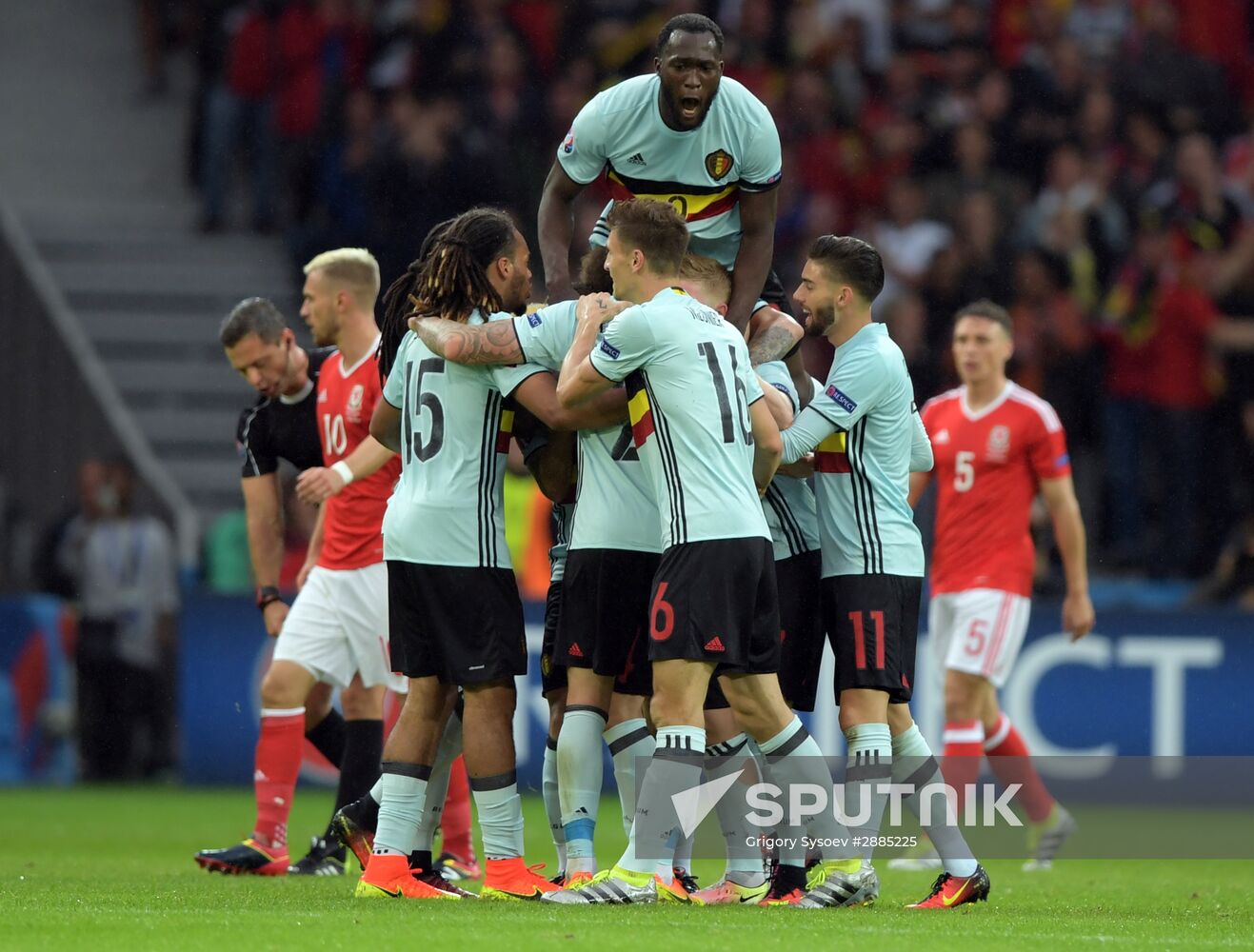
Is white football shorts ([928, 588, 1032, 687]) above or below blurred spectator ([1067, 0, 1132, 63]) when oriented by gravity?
below

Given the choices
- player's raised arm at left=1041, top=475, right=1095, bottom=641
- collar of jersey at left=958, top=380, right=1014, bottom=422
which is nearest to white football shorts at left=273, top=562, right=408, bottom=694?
collar of jersey at left=958, top=380, right=1014, bottom=422

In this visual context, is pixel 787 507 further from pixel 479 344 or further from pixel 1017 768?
pixel 1017 768

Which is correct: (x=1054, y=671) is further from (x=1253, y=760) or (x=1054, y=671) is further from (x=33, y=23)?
(x=33, y=23)

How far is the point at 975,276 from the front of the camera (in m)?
15.1

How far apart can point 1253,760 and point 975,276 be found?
4.09 m

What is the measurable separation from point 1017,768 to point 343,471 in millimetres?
3752

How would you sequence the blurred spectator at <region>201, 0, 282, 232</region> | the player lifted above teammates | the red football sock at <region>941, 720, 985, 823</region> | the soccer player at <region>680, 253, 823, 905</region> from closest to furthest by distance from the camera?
the soccer player at <region>680, 253, 823, 905</region>
the player lifted above teammates
the red football sock at <region>941, 720, 985, 823</region>
the blurred spectator at <region>201, 0, 282, 232</region>

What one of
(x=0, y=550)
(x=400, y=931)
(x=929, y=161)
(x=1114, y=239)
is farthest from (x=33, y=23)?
(x=400, y=931)

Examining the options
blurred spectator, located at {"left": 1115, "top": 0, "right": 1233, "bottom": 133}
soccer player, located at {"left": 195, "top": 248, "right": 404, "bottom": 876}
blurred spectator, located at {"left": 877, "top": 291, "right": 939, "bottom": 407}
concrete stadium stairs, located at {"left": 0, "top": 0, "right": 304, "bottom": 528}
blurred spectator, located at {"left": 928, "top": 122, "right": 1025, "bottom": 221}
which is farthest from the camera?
concrete stadium stairs, located at {"left": 0, "top": 0, "right": 304, "bottom": 528}

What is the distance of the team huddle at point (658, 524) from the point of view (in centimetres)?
668

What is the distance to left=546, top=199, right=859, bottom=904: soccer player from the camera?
6.55m

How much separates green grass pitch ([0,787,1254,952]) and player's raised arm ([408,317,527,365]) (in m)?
1.83

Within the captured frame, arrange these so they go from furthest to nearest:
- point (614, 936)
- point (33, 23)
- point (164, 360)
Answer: point (33, 23) → point (164, 360) → point (614, 936)

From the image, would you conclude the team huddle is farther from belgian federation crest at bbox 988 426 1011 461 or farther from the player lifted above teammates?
belgian federation crest at bbox 988 426 1011 461
